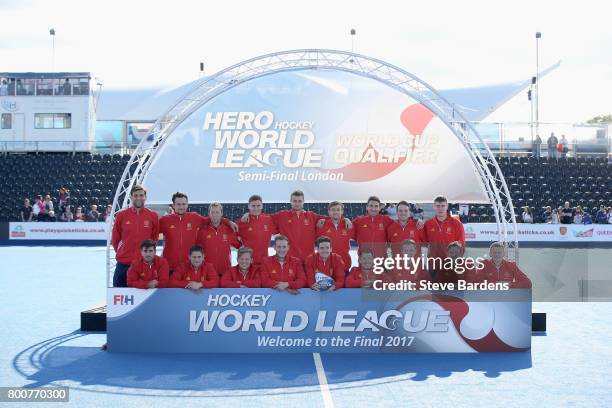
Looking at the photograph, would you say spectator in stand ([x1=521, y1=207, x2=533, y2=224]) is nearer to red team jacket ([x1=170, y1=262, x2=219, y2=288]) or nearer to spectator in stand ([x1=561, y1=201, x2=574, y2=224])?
spectator in stand ([x1=561, y1=201, x2=574, y2=224])

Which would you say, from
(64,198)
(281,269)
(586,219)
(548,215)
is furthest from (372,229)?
(64,198)

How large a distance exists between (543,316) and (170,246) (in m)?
5.47

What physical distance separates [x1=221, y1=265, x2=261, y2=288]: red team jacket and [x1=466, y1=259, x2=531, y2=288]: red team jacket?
2.65 meters

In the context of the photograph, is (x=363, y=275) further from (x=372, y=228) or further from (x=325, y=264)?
(x=372, y=228)

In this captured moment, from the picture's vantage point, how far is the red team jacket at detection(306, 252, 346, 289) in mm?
10086

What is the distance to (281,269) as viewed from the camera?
33.4 ft

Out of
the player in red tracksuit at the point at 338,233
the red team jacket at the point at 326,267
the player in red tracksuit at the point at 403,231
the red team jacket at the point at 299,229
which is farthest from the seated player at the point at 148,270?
the player in red tracksuit at the point at 403,231

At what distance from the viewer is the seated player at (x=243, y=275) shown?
33.0ft

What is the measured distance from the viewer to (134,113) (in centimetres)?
4659

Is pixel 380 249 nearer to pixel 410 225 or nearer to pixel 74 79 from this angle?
pixel 410 225

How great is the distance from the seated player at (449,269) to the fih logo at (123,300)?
3744 millimetres

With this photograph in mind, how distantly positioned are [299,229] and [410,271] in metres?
2.07

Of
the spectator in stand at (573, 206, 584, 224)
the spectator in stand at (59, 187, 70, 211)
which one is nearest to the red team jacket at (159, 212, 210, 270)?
the spectator in stand at (59, 187, 70, 211)

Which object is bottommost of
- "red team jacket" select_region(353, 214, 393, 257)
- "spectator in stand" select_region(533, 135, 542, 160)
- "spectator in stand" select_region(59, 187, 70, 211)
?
"red team jacket" select_region(353, 214, 393, 257)
